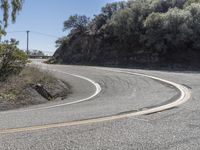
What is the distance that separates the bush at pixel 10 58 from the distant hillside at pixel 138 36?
17831mm

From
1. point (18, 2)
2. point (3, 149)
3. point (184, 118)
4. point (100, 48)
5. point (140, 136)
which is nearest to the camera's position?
point (3, 149)

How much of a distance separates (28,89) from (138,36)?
967 inches

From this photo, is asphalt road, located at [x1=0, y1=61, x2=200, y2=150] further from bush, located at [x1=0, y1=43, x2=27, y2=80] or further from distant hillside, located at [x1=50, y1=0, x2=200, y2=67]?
distant hillside, located at [x1=50, y1=0, x2=200, y2=67]

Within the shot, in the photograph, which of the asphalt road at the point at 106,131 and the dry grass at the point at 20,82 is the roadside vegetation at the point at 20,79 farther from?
the asphalt road at the point at 106,131

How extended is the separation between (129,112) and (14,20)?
12736 mm

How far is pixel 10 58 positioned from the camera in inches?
875

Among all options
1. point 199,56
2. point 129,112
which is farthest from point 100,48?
point 129,112

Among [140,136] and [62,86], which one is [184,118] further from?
[62,86]

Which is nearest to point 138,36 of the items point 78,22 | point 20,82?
point 78,22

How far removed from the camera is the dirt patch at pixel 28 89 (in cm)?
Answer: 1739

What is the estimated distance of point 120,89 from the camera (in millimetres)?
19906

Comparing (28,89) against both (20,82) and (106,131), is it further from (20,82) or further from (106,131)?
(106,131)

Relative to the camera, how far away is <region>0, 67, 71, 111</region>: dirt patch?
17391mm

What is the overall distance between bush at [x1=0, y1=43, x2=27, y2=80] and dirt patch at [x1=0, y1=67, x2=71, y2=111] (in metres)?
0.44
